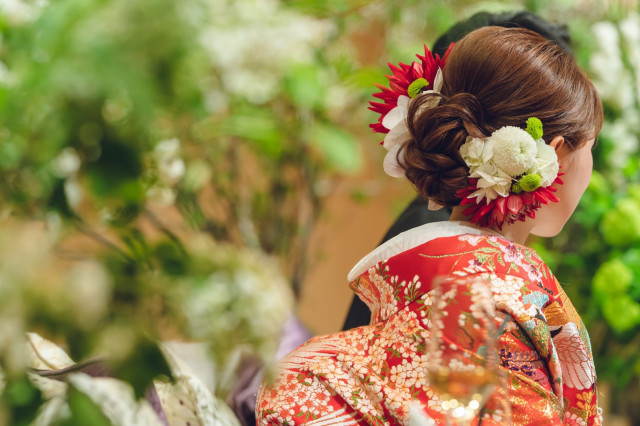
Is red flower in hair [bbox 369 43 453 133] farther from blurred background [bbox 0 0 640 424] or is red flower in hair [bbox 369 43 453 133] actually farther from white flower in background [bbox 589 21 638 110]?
white flower in background [bbox 589 21 638 110]

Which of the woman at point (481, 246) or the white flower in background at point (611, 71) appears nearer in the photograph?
the woman at point (481, 246)

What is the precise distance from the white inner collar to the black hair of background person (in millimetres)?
375

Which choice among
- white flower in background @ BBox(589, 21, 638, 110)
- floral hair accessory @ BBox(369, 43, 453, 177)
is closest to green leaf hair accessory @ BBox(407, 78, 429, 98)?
floral hair accessory @ BBox(369, 43, 453, 177)

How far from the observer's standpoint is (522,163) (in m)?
0.95

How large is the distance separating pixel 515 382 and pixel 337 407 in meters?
0.27

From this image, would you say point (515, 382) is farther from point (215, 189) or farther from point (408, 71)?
point (215, 189)

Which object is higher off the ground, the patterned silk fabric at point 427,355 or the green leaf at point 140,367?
the green leaf at point 140,367

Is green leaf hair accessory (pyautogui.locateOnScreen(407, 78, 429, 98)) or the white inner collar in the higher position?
green leaf hair accessory (pyautogui.locateOnScreen(407, 78, 429, 98))

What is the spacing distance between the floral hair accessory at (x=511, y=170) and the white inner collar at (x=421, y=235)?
37 millimetres

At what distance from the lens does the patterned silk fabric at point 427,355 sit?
94 centimetres

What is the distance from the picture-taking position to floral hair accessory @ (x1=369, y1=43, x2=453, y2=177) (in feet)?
3.56

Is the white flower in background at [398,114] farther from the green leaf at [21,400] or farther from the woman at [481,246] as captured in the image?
the green leaf at [21,400]

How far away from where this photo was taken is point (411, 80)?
1109 millimetres

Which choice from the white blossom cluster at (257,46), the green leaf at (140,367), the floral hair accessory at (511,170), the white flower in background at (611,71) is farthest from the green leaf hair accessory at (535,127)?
the white flower in background at (611,71)
